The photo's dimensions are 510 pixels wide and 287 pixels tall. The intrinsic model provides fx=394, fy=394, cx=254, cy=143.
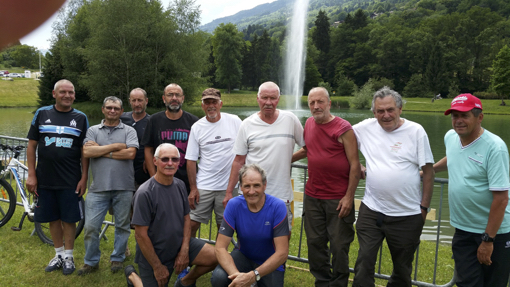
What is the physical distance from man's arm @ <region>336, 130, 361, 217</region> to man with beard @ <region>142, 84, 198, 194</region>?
1982 mm

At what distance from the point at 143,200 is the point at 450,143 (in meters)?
2.96

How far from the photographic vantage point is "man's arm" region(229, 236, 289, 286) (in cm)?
355

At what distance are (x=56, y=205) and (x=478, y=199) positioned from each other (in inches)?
182

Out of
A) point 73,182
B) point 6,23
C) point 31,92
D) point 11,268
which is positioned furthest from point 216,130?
point 31,92

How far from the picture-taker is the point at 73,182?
4.85m

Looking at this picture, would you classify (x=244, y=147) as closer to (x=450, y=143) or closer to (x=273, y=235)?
Result: (x=273, y=235)

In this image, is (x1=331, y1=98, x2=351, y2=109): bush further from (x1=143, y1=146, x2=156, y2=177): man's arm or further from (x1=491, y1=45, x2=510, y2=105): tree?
(x1=143, y1=146, x2=156, y2=177): man's arm

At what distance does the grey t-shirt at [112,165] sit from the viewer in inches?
186

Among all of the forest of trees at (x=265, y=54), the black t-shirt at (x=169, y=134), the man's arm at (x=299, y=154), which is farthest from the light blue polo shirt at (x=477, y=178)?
the forest of trees at (x=265, y=54)

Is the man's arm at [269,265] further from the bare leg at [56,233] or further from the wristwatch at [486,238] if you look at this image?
the bare leg at [56,233]

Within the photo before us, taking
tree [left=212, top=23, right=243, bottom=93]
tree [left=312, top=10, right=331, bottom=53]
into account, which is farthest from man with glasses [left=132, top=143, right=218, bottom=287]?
tree [left=312, top=10, right=331, bottom=53]

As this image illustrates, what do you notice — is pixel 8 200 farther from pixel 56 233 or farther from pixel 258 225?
pixel 258 225

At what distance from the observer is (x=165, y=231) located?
3959 millimetres

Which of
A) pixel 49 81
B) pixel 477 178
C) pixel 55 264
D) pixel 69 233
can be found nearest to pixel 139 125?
pixel 69 233
